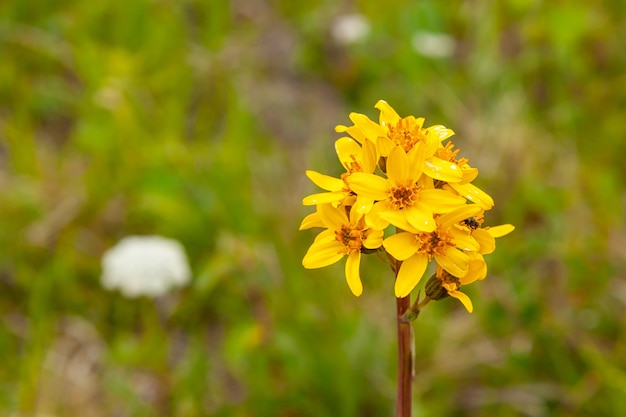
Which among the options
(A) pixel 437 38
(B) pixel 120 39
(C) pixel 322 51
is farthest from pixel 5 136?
(A) pixel 437 38

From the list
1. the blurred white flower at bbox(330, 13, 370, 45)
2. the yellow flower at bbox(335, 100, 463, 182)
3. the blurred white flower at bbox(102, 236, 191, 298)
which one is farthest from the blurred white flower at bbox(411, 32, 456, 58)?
the yellow flower at bbox(335, 100, 463, 182)

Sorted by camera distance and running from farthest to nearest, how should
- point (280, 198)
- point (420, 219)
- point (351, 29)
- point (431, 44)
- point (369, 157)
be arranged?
point (351, 29) → point (431, 44) → point (280, 198) → point (369, 157) → point (420, 219)

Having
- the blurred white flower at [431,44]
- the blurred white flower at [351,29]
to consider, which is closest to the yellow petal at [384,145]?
the blurred white flower at [431,44]

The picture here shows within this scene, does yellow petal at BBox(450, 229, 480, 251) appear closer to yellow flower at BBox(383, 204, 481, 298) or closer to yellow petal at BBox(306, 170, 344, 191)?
yellow flower at BBox(383, 204, 481, 298)

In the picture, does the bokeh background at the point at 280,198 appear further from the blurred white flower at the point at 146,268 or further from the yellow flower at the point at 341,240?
the yellow flower at the point at 341,240

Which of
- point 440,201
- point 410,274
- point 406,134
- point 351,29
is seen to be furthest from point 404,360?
point 351,29

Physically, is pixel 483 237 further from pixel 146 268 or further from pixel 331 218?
pixel 146 268
